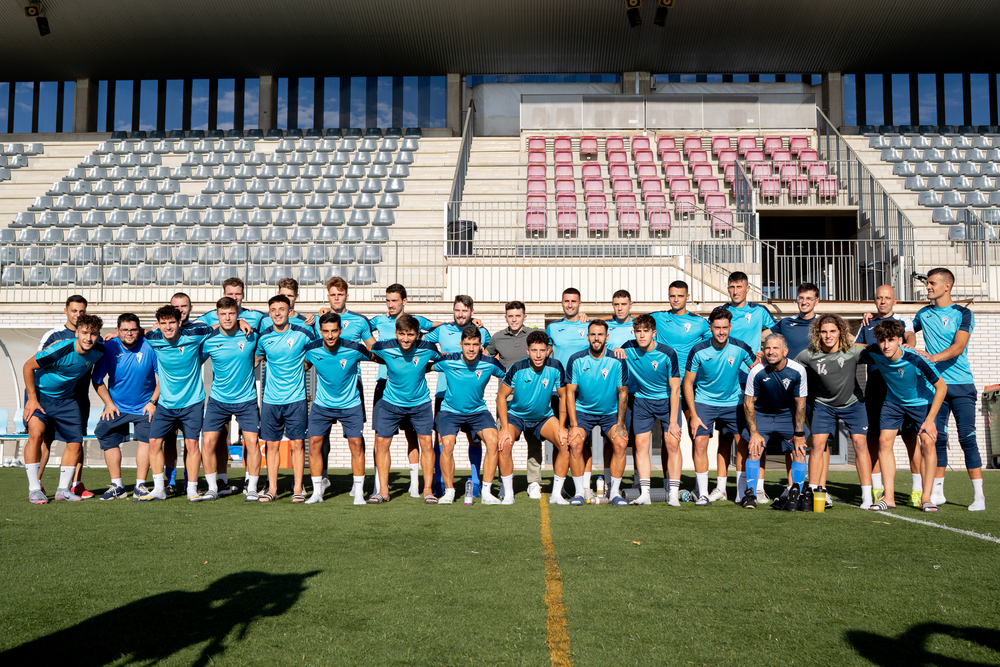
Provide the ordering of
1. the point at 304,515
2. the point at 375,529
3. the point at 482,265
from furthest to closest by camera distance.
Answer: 1. the point at 482,265
2. the point at 304,515
3. the point at 375,529

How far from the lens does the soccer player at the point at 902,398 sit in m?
6.97

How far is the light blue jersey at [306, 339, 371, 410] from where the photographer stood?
7586mm

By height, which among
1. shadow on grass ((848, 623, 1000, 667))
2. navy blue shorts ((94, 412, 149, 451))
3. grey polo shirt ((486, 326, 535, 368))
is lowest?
shadow on grass ((848, 623, 1000, 667))

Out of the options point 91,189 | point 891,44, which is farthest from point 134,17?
point 891,44

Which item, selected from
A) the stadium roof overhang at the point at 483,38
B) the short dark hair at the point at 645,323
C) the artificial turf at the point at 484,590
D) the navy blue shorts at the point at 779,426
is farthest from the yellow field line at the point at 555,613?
the stadium roof overhang at the point at 483,38

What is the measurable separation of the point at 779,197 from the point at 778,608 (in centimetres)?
1711

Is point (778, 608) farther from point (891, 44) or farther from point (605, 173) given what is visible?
point (891, 44)

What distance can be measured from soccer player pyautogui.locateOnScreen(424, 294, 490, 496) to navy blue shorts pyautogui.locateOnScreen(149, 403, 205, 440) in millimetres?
2328

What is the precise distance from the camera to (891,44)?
22.9m

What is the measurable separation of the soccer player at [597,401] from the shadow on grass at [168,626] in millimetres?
3657

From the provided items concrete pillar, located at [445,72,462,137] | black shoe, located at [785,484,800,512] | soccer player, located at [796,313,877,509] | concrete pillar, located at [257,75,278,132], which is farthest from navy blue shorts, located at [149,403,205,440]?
concrete pillar, located at [257,75,278,132]

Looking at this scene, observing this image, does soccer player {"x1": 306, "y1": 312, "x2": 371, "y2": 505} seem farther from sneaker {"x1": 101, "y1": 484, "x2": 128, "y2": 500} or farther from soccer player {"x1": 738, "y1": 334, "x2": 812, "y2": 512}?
soccer player {"x1": 738, "y1": 334, "x2": 812, "y2": 512}

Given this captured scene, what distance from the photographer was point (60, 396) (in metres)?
7.51

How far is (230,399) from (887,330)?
607 cm
